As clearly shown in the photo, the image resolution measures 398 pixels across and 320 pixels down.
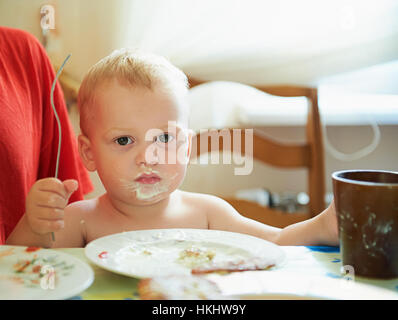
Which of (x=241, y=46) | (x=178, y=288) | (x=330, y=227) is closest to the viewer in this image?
(x=178, y=288)

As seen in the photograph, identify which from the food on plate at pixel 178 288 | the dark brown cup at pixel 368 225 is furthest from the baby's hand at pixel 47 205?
the dark brown cup at pixel 368 225

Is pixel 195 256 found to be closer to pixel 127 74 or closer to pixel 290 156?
pixel 127 74

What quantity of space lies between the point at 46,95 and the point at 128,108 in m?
0.16

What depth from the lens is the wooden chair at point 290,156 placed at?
21.5 inches

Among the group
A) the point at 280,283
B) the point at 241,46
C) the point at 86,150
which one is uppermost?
the point at 241,46

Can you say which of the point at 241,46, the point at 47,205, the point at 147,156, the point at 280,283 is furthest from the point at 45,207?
the point at 241,46

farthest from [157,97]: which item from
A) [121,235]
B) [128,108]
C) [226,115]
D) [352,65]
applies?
[352,65]

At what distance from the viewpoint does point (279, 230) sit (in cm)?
47

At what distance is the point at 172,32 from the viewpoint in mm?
494

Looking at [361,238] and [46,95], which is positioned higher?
[46,95]

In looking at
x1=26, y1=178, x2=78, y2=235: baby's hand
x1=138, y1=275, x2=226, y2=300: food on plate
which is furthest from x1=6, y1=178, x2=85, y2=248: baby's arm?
x1=138, y1=275, x2=226, y2=300: food on plate

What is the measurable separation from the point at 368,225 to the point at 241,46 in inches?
12.7
